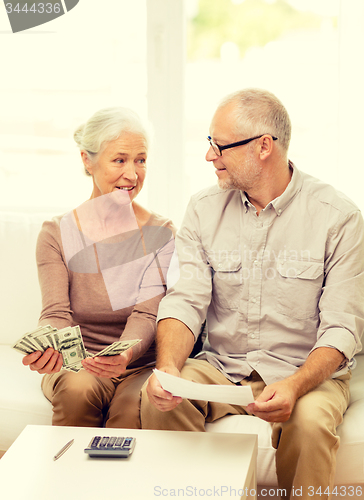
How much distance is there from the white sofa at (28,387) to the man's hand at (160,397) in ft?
0.72

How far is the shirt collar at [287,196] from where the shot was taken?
71.6 inches

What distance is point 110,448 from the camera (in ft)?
4.11

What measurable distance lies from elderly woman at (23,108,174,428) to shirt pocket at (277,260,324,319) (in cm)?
42

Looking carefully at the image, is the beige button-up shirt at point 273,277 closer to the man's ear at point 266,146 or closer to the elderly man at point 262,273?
the elderly man at point 262,273

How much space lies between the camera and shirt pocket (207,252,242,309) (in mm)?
1840

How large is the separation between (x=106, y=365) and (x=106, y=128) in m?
0.83

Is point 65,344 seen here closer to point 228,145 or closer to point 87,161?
point 87,161

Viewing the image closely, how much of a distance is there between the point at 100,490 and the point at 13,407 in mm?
762

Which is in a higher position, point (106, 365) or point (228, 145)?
point (228, 145)

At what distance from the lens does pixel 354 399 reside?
1808 mm

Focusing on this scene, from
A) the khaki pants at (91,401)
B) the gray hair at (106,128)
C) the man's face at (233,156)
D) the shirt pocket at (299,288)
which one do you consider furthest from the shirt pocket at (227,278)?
the gray hair at (106,128)

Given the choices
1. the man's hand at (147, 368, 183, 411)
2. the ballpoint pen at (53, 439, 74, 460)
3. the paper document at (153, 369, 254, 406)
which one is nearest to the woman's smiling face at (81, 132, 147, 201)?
the man's hand at (147, 368, 183, 411)

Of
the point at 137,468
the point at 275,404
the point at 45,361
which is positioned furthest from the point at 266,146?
the point at 137,468

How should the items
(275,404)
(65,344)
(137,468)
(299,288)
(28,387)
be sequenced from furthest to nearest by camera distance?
(28,387), (299,288), (65,344), (275,404), (137,468)
